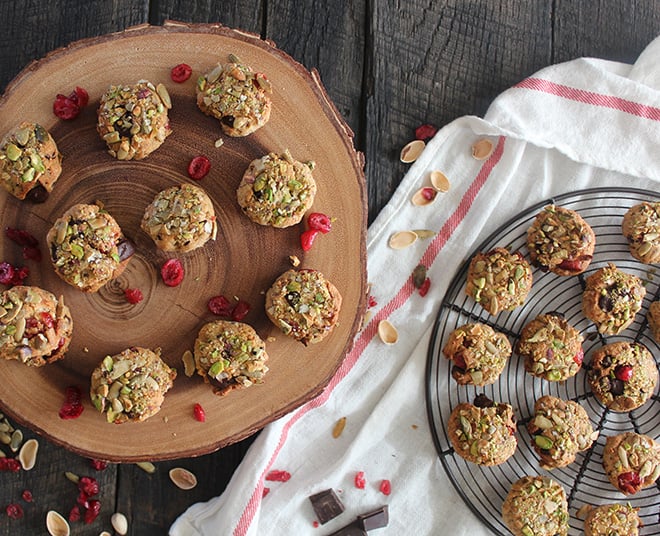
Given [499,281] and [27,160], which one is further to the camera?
[499,281]

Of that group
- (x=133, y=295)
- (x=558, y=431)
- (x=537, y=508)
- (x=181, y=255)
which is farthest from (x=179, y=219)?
(x=537, y=508)

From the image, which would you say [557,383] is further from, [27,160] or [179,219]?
[27,160]

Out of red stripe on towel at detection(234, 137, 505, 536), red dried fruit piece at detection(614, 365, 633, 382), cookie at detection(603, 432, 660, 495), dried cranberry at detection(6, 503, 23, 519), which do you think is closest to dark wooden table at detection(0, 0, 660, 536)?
dried cranberry at detection(6, 503, 23, 519)

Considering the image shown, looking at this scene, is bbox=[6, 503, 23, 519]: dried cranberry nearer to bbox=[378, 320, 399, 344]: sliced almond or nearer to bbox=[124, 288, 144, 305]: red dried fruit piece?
bbox=[124, 288, 144, 305]: red dried fruit piece

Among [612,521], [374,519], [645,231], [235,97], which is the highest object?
[235,97]

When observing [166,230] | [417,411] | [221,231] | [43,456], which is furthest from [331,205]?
[43,456]

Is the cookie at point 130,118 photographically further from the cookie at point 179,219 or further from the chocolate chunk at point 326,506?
the chocolate chunk at point 326,506

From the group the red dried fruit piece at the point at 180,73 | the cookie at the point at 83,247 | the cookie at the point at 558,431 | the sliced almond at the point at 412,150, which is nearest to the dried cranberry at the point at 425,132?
the sliced almond at the point at 412,150
